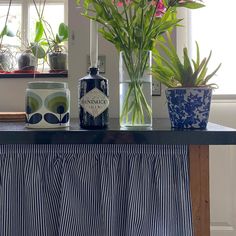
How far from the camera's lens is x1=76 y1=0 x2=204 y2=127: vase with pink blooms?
0.89 m

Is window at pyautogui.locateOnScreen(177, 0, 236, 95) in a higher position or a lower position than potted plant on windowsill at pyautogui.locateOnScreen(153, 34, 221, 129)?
higher

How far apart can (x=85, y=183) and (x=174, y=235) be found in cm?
28

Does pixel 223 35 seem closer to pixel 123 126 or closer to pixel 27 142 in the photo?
pixel 123 126

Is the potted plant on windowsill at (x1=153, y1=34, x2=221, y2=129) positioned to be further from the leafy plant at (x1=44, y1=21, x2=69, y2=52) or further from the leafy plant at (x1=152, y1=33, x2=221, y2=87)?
the leafy plant at (x1=44, y1=21, x2=69, y2=52)

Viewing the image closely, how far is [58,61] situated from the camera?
1.59m

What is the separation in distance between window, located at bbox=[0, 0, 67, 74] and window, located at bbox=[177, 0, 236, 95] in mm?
808

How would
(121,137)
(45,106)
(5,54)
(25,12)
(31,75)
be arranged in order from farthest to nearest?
(25,12), (5,54), (31,75), (45,106), (121,137)

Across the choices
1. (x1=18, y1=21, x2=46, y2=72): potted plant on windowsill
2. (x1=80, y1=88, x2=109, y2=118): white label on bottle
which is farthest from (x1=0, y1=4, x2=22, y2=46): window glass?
(x1=80, y1=88, x2=109, y2=118): white label on bottle

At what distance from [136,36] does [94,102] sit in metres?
0.24

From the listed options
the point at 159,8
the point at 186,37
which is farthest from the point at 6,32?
the point at 159,8

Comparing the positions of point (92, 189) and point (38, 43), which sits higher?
point (38, 43)

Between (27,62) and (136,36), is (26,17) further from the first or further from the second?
(136,36)

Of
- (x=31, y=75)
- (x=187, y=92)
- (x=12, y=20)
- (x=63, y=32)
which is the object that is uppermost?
(x=12, y=20)

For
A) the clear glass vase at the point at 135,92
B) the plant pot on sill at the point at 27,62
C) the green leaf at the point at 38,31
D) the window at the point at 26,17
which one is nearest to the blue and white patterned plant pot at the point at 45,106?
the clear glass vase at the point at 135,92
